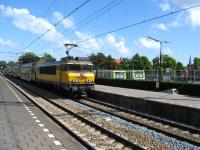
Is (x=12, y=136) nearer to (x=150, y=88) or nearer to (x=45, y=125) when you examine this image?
(x=45, y=125)

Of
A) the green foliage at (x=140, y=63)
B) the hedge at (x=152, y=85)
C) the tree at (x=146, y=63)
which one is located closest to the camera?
the hedge at (x=152, y=85)

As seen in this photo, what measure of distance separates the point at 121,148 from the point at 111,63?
145681 millimetres

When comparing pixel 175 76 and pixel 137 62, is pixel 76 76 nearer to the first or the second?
pixel 175 76

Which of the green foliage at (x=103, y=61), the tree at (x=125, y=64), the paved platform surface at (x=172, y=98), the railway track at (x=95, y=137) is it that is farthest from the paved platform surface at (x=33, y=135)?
the tree at (x=125, y=64)

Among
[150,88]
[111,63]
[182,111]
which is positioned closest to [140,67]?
[111,63]

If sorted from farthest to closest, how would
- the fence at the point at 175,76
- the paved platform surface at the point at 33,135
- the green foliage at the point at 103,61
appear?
the green foliage at the point at 103,61, the fence at the point at 175,76, the paved platform surface at the point at 33,135

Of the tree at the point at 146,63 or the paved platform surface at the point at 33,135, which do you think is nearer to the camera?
the paved platform surface at the point at 33,135

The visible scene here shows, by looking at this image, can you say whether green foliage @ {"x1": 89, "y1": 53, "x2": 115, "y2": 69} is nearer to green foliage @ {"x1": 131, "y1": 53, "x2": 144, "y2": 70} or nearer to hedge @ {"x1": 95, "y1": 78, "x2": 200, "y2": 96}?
green foliage @ {"x1": 131, "y1": 53, "x2": 144, "y2": 70}

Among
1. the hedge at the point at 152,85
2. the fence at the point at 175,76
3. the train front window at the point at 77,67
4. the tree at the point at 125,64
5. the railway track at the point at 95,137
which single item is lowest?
the railway track at the point at 95,137

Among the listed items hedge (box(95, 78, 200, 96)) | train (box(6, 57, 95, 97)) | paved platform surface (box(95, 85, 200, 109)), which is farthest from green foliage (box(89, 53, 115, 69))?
paved platform surface (box(95, 85, 200, 109))

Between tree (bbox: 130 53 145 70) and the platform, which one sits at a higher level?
tree (bbox: 130 53 145 70)

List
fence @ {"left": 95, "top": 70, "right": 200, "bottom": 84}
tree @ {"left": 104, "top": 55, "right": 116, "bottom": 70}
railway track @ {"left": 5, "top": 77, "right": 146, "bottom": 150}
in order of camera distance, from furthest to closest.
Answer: tree @ {"left": 104, "top": 55, "right": 116, "bottom": 70} → fence @ {"left": 95, "top": 70, "right": 200, "bottom": 84} → railway track @ {"left": 5, "top": 77, "right": 146, "bottom": 150}

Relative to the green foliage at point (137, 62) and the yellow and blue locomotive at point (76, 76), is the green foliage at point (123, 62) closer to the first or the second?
the green foliage at point (137, 62)

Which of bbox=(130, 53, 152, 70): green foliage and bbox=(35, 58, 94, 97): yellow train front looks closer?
bbox=(35, 58, 94, 97): yellow train front
